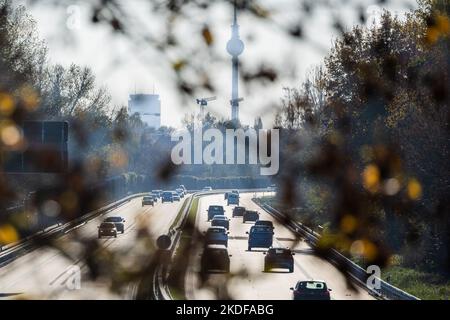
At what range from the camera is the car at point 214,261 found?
4023 mm

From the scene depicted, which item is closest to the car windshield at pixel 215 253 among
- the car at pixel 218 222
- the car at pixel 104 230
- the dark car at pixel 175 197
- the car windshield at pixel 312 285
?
the car at pixel 104 230

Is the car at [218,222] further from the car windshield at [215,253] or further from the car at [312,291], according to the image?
the car at [312,291]

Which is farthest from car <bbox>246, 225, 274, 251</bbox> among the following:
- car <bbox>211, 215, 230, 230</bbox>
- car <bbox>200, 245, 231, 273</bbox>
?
car <bbox>200, 245, 231, 273</bbox>

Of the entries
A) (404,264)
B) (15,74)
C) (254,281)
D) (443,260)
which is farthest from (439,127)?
(254,281)

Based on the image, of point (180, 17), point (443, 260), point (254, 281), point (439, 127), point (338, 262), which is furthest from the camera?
point (443, 260)

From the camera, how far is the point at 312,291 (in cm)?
2756

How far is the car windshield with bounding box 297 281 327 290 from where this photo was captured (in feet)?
90.5

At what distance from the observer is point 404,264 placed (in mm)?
38875

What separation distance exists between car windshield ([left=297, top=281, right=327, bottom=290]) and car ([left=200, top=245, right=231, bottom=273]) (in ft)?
77.8

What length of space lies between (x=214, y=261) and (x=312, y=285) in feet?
79.4

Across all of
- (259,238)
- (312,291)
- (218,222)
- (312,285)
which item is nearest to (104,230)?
(218,222)
